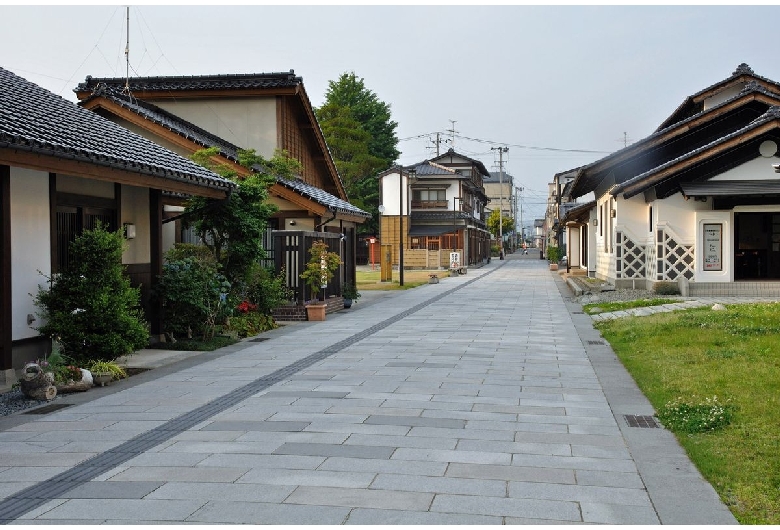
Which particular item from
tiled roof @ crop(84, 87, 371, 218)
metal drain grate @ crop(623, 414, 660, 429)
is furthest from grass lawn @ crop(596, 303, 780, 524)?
tiled roof @ crop(84, 87, 371, 218)

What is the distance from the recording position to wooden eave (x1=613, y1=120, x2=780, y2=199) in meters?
21.1

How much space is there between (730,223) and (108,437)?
1996 cm

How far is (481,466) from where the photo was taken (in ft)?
19.5

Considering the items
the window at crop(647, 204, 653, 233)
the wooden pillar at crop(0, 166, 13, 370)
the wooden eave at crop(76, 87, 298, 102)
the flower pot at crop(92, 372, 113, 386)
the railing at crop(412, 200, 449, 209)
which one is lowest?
the flower pot at crop(92, 372, 113, 386)

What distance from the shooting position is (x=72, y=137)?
1044 cm

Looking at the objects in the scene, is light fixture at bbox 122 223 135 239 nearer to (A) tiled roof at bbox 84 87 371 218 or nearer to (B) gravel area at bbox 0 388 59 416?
(B) gravel area at bbox 0 388 59 416

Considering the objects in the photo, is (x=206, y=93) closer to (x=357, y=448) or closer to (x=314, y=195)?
(x=314, y=195)

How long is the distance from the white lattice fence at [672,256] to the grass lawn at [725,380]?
5273 mm

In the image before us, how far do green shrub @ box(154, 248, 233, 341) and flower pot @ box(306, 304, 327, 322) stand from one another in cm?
403

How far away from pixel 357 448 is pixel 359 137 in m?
44.2

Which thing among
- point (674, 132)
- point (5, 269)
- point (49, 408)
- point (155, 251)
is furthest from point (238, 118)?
point (49, 408)

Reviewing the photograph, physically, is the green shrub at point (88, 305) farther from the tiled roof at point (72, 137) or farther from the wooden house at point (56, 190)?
the tiled roof at point (72, 137)

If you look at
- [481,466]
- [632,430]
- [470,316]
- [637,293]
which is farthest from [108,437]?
[637,293]

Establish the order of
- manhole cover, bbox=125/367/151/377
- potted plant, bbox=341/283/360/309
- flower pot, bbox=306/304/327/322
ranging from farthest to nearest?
potted plant, bbox=341/283/360/309 < flower pot, bbox=306/304/327/322 < manhole cover, bbox=125/367/151/377
